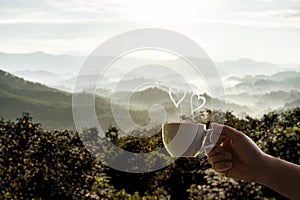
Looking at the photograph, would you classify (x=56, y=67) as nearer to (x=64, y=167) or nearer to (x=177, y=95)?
(x=64, y=167)

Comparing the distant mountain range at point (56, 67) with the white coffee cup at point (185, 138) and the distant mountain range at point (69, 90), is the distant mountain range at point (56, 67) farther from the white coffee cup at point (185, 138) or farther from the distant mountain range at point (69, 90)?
the white coffee cup at point (185, 138)

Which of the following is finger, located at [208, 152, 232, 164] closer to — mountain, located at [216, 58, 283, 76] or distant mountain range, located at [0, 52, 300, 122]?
distant mountain range, located at [0, 52, 300, 122]

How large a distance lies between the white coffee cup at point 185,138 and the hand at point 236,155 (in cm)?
9

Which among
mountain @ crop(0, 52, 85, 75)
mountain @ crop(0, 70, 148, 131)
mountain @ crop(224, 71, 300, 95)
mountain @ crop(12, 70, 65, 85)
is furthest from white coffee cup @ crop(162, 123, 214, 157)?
mountain @ crop(0, 52, 85, 75)

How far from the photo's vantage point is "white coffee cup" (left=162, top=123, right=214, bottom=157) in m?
1.92

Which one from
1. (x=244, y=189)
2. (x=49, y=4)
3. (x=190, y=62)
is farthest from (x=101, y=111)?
(x=49, y=4)

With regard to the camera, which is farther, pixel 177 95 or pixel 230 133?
pixel 177 95

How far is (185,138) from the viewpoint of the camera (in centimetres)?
194

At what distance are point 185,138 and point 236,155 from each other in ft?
0.74

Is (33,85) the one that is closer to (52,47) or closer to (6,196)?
(52,47)

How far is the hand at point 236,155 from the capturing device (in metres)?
1.75

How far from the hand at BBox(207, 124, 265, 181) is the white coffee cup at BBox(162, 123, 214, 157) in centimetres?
9

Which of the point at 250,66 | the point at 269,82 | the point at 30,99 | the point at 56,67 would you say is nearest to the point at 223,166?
the point at 269,82

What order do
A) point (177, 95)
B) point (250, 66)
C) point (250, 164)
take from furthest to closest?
point (250, 66)
point (177, 95)
point (250, 164)
